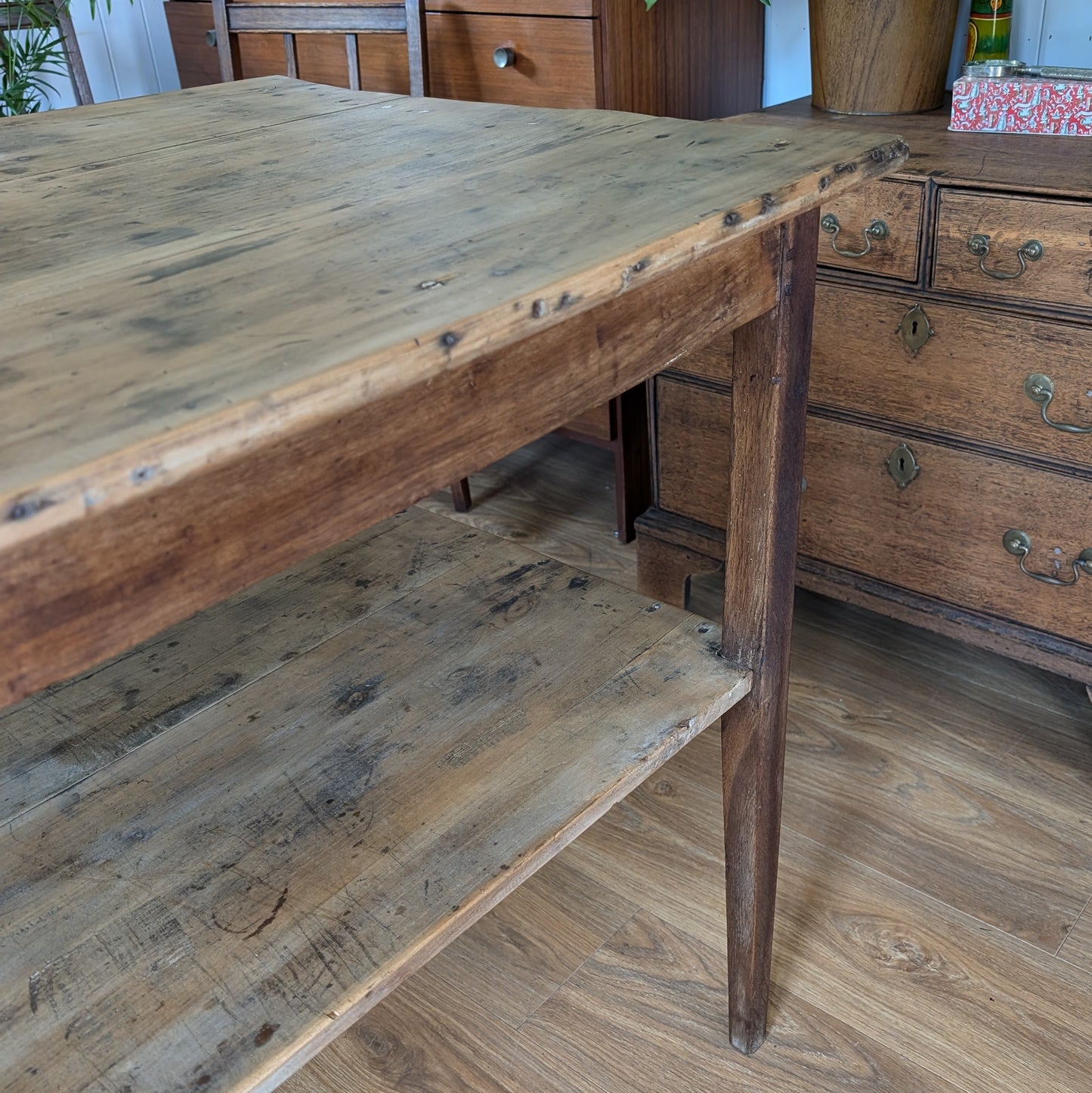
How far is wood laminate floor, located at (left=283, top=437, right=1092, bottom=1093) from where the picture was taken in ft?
3.31

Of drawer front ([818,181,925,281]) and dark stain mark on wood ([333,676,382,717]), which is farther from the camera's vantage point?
drawer front ([818,181,925,281])

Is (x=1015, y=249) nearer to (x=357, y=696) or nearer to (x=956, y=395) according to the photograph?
(x=956, y=395)

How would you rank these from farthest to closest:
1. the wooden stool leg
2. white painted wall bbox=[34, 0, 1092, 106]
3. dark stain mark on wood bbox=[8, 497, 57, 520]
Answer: white painted wall bbox=[34, 0, 1092, 106], the wooden stool leg, dark stain mark on wood bbox=[8, 497, 57, 520]

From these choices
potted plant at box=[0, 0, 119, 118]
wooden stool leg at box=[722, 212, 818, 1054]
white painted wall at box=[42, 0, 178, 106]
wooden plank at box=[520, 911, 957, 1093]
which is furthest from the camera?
white painted wall at box=[42, 0, 178, 106]

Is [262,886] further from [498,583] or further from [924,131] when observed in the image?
[924,131]

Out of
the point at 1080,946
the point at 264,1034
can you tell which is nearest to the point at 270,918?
the point at 264,1034

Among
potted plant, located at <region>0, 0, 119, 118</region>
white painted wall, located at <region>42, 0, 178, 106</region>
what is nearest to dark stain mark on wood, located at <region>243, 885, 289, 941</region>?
potted plant, located at <region>0, 0, 119, 118</region>

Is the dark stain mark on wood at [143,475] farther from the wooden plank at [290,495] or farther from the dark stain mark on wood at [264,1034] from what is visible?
the dark stain mark on wood at [264,1034]

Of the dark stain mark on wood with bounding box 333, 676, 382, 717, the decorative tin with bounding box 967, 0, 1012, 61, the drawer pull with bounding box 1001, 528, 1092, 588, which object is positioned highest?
the decorative tin with bounding box 967, 0, 1012, 61

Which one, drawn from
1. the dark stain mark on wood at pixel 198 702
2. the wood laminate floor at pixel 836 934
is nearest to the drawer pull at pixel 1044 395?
the wood laminate floor at pixel 836 934

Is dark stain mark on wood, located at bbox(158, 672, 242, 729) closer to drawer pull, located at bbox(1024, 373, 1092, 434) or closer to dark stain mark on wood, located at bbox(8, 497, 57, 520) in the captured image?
dark stain mark on wood, located at bbox(8, 497, 57, 520)

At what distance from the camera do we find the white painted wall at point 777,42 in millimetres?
1454

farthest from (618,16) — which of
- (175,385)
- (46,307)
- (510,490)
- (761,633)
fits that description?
(175,385)

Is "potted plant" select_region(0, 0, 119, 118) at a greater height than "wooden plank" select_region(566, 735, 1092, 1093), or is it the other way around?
"potted plant" select_region(0, 0, 119, 118)
